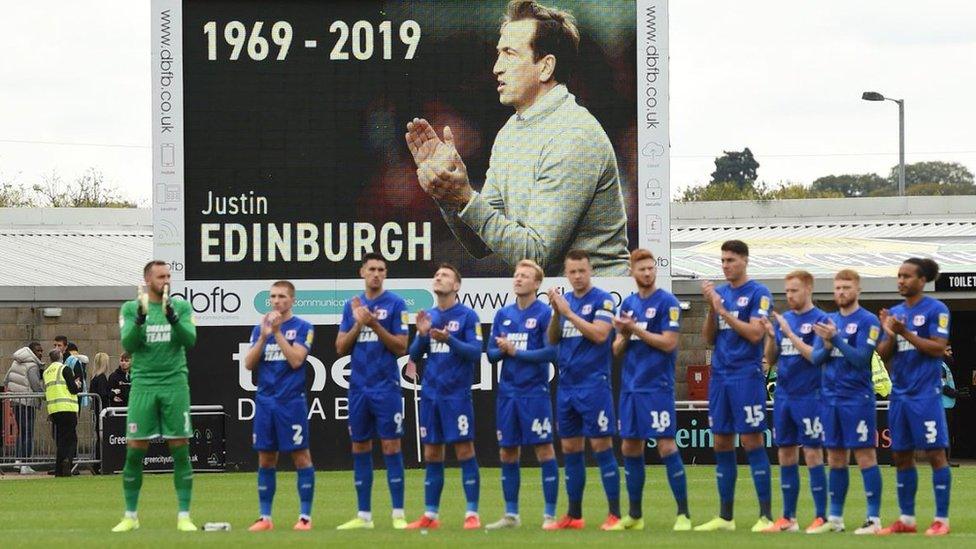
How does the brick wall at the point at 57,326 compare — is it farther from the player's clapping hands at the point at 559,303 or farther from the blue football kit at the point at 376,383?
the player's clapping hands at the point at 559,303

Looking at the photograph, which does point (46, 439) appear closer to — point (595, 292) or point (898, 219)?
point (595, 292)

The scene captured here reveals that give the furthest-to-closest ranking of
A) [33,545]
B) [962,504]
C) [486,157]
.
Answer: [486,157], [962,504], [33,545]

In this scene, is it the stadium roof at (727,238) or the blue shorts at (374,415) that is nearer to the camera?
the blue shorts at (374,415)

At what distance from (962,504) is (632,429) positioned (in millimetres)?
5026

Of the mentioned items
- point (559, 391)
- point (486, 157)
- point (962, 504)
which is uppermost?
point (486, 157)

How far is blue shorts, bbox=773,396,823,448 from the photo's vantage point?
41.8 ft

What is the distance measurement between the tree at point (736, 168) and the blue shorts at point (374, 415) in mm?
77319

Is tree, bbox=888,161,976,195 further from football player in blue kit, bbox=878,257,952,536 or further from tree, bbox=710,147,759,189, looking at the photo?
football player in blue kit, bbox=878,257,952,536

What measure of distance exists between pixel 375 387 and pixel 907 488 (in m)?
4.05

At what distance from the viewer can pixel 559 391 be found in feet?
43.2

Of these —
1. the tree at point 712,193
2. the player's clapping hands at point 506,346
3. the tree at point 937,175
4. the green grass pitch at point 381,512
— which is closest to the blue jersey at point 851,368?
the green grass pitch at point 381,512

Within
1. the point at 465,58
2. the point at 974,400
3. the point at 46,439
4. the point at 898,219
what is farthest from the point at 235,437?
the point at 898,219

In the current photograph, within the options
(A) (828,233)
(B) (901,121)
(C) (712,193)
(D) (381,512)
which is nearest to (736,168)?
(C) (712,193)

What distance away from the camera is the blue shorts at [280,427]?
13.1 metres
